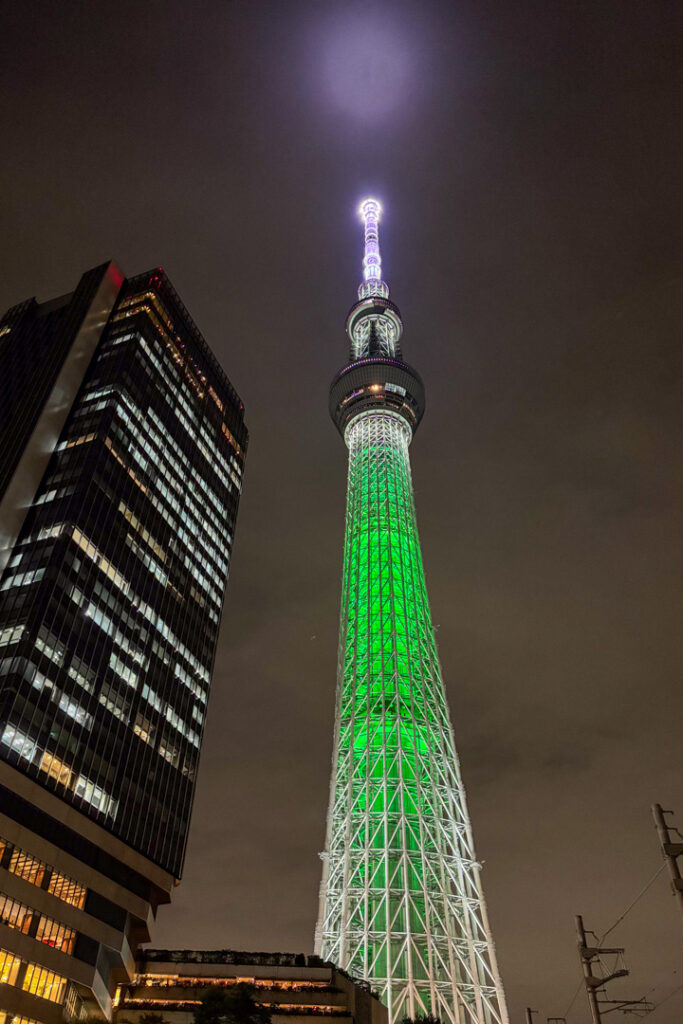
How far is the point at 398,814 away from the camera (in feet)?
288

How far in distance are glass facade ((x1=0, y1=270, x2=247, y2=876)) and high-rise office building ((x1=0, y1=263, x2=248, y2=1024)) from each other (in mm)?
237

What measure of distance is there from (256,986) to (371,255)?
457ft

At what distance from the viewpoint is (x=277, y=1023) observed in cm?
6069

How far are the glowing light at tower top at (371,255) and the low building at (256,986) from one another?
120m

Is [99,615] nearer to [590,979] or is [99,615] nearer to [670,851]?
[590,979]

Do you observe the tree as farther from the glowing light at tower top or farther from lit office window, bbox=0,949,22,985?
the glowing light at tower top

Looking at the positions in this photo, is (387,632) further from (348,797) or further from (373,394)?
(373,394)

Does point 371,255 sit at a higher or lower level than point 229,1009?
higher

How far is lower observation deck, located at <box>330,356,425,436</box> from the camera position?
137 meters

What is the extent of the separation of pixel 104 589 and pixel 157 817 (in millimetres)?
25491

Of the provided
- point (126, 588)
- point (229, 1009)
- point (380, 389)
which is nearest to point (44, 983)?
point (229, 1009)

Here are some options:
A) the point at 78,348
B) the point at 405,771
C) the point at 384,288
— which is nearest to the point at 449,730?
the point at 405,771

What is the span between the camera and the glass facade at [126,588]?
74438mm

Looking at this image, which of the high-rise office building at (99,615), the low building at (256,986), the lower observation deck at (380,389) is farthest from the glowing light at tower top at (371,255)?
the low building at (256,986)
